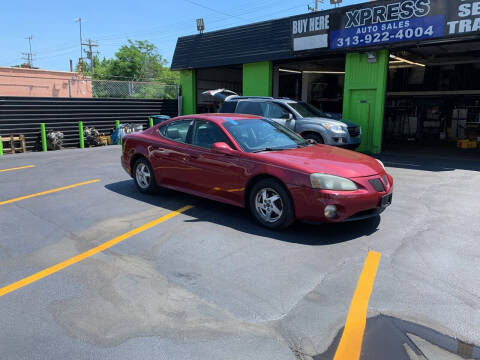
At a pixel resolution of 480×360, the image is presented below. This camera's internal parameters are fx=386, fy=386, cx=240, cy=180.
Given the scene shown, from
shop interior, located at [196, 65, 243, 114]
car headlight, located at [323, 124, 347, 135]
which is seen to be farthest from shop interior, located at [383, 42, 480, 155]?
shop interior, located at [196, 65, 243, 114]

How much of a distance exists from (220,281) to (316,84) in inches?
771

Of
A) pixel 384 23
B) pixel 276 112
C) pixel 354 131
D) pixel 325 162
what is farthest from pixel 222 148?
pixel 384 23

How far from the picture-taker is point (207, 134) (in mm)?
6082

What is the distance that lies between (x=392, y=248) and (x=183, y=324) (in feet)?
9.14

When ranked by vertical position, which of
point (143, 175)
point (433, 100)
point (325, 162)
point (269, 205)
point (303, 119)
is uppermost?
point (433, 100)

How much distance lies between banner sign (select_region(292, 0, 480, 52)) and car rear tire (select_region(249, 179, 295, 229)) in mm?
9016

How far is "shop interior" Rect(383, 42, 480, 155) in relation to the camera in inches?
723

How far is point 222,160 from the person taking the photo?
564 centimetres

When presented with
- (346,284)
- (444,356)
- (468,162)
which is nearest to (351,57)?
(468,162)

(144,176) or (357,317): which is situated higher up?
(144,176)

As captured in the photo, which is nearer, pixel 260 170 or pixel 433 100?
pixel 260 170

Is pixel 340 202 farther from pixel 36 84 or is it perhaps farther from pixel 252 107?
pixel 36 84

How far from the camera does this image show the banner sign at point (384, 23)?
10727 millimetres

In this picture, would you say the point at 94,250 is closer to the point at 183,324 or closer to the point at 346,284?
the point at 183,324
